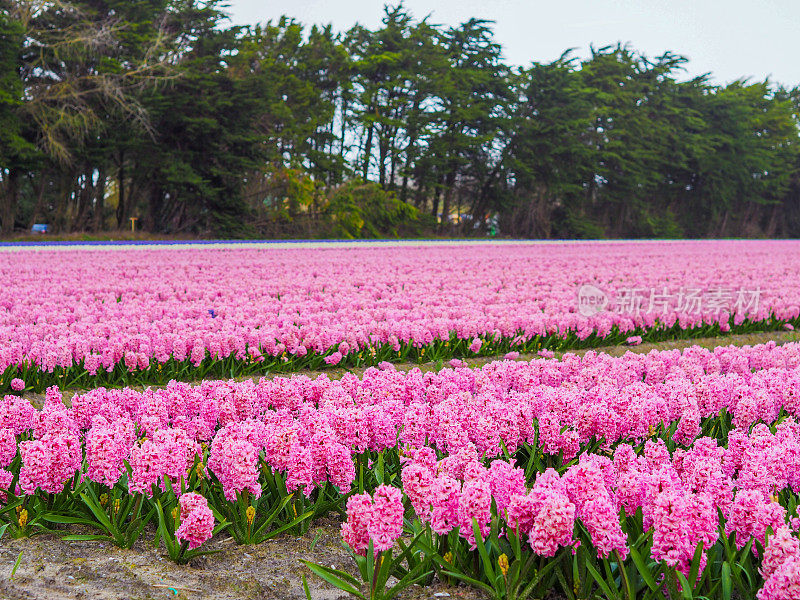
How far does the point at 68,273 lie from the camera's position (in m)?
10.1

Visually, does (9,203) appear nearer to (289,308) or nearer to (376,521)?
(289,308)

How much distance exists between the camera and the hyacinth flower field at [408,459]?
7.06ft

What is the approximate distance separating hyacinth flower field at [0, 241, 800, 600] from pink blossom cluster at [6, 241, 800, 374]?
45mm

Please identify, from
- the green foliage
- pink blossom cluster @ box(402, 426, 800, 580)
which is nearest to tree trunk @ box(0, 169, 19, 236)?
the green foliage

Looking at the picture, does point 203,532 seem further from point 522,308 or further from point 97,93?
point 97,93

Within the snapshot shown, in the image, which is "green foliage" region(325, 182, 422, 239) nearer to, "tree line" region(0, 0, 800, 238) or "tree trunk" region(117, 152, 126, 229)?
"tree line" region(0, 0, 800, 238)

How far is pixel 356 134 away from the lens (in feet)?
115

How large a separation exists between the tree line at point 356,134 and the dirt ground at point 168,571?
68.7 ft

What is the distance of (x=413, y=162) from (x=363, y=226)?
6.68 metres

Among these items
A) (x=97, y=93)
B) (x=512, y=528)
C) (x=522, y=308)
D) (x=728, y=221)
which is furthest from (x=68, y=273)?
(x=728, y=221)

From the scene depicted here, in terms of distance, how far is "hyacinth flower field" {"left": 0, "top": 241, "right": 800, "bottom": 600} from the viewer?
2150 mm

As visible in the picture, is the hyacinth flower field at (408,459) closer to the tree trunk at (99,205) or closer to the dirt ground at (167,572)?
the dirt ground at (167,572)

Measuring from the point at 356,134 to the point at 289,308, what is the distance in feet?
96.3

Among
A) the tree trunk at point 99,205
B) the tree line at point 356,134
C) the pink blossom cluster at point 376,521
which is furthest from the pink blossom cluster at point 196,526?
the tree trunk at point 99,205
